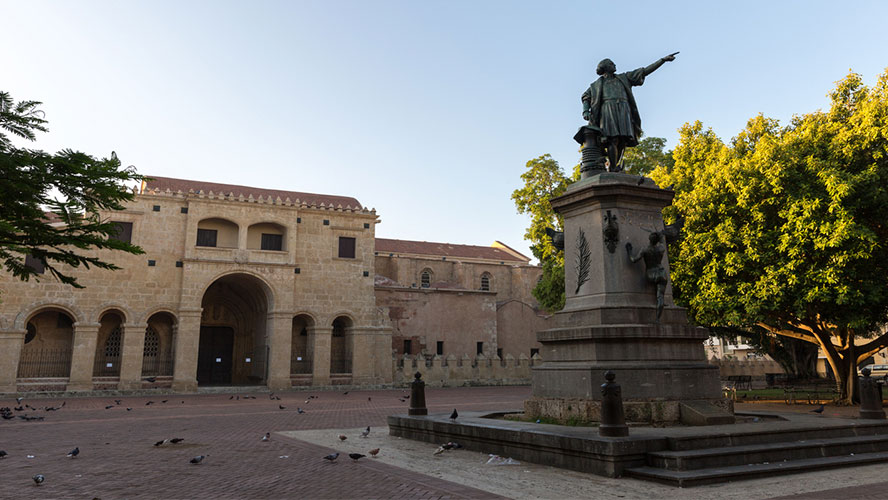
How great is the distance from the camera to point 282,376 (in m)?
34.7

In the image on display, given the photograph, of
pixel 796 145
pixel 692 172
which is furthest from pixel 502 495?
pixel 692 172

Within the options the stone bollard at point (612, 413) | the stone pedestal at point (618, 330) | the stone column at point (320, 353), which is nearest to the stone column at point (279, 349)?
the stone column at point (320, 353)

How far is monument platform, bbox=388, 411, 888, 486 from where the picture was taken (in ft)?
23.9

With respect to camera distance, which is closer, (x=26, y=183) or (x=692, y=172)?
(x=26, y=183)

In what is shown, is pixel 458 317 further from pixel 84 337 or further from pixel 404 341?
pixel 84 337

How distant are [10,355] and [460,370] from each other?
24.7m

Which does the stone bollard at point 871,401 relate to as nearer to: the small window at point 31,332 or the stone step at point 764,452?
the stone step at point 764,452

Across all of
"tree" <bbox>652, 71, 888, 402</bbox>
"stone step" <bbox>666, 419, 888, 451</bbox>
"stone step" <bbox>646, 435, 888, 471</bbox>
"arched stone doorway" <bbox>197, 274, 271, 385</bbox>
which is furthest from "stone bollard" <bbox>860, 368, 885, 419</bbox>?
"arched stone doorway" <bbox>197, 274, 271, 385</bbox>

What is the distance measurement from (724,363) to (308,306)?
3079 cm

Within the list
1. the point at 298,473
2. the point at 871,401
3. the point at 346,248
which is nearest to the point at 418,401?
the point at 298,473

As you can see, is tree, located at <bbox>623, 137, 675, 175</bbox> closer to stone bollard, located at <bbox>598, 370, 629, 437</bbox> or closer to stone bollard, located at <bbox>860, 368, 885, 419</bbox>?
stone bollard, located at <bbox>860, 368, 885, 419</bbox>

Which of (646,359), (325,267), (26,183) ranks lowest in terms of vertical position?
(646,359)

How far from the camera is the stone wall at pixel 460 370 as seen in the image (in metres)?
37.7

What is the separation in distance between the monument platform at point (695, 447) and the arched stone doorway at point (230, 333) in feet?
102
